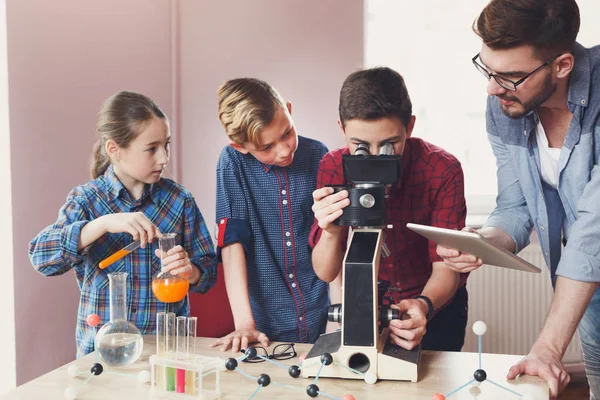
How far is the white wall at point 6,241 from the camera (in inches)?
A: 96.7

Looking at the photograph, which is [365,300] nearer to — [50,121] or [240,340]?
[240,340]

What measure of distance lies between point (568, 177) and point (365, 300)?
0.77 meters

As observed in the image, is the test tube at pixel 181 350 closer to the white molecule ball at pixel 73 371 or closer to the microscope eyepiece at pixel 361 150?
the white molecule ball at pixel 73 371

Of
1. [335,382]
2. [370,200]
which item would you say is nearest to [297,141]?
[370,200]

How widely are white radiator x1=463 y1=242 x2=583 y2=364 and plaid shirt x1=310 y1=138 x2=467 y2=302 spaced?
2.08m

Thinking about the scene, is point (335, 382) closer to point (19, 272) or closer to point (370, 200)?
point (370, 200)

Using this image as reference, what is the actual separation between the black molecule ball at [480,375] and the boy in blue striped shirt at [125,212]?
0.94 m

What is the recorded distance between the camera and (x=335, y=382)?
5.21 ft

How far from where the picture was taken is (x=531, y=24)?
1772 mm

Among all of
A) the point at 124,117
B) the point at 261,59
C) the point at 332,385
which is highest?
the point at 261,59

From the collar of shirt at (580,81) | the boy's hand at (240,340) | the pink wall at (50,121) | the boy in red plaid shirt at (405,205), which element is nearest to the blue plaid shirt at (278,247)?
the boy in red plaid shirt at (405,205)

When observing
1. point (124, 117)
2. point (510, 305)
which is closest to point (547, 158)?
point (124, 117)

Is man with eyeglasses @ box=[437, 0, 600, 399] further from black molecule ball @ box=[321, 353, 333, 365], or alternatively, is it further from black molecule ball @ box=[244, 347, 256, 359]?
black molecule ball @ box=[244, 347, 256, 359]

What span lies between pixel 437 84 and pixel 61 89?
2.44 m
